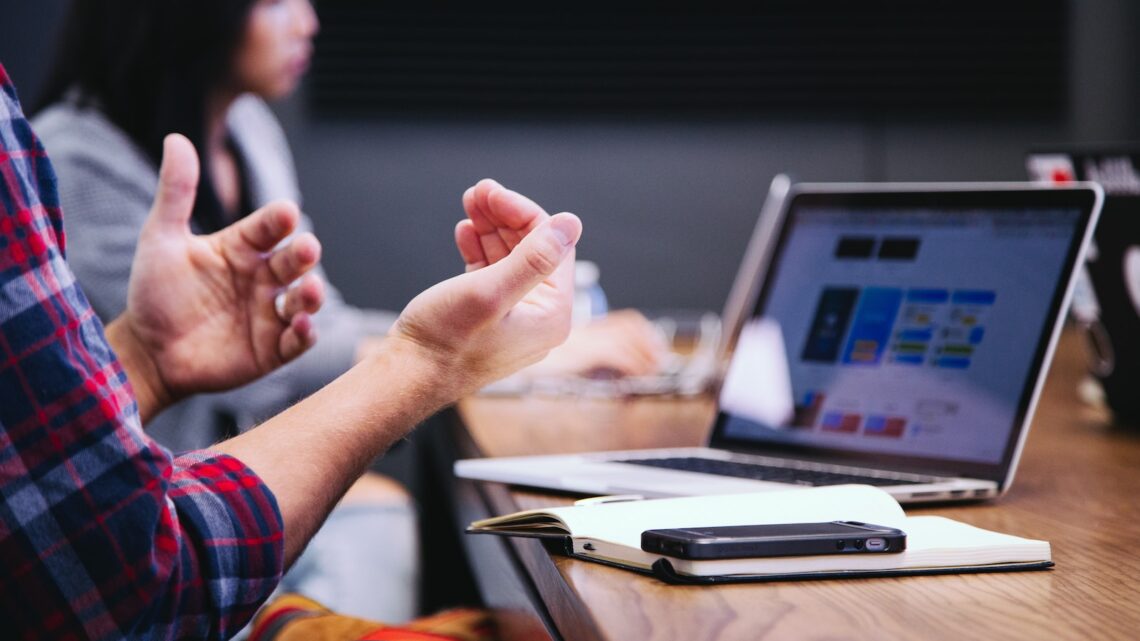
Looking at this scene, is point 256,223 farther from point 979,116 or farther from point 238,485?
point 979,116

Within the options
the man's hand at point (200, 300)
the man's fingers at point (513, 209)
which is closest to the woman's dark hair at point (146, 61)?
the man's hand at point (200, 300)

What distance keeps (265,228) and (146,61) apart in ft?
2.88

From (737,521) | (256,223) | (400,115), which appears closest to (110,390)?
(737,521)

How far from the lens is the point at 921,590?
71 centimetres

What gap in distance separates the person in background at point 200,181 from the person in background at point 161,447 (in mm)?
915

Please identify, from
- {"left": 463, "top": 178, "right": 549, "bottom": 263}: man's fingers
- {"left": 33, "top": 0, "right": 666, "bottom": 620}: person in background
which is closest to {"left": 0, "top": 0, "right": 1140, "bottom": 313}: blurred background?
{"left": 33, "top": 0, "right": 666, "bottom": 620}: person in background

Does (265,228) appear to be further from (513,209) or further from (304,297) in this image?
(513,209)

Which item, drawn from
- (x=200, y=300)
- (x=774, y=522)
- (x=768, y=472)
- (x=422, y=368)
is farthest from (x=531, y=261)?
(x=200, y=300)

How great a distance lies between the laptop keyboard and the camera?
3.36 ft

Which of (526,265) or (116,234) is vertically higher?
(526,265)

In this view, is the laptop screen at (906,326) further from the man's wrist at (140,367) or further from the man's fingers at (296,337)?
the man's wrist at (140,367)

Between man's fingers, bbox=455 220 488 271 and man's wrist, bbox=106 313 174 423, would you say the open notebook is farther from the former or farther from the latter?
man's wrist, bbox=106 313 174 423

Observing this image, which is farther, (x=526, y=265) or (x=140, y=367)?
(x=140, y=367)

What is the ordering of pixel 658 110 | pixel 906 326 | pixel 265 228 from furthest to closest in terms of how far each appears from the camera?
pixel 658 110 < pixel 265 228 < pixel 906 326
